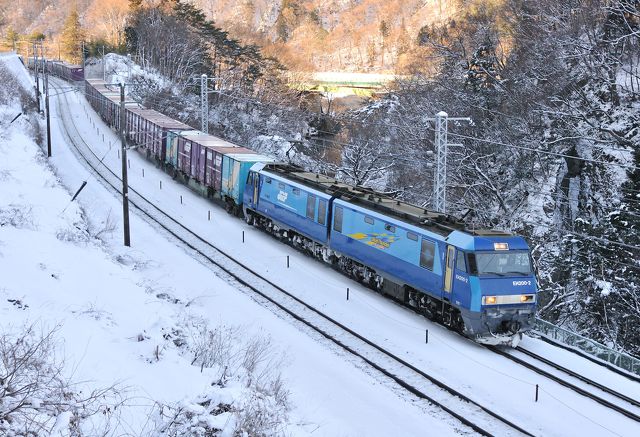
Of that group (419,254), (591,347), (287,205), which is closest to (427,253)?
(419,254)

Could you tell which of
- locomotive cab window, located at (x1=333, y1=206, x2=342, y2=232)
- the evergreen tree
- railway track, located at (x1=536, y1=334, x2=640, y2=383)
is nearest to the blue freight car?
locomotive cab window, located at (x1=333, y1=206, x2=342, y2=232)

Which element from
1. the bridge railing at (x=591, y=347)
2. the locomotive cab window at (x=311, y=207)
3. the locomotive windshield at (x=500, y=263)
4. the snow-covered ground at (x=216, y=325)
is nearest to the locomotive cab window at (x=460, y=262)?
the locomotive windshield at (x=500, y=263)

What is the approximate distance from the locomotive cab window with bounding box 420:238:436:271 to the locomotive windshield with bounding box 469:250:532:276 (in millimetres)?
1506

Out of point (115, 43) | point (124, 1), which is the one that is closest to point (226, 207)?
point (115, 43)

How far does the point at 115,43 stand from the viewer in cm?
10494

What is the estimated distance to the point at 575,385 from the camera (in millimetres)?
14531

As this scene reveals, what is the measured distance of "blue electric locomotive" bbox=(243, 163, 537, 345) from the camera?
16.4 m

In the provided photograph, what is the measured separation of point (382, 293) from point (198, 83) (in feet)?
203

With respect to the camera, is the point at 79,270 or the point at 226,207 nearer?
the point at 79,270

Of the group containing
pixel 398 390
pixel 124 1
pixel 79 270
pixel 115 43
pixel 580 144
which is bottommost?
pixel 398 390

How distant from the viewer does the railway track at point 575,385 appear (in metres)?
13.5

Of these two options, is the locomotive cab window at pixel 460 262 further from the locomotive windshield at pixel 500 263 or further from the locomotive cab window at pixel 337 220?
the locomotive cab window at pixel 337 220

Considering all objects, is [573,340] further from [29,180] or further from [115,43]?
[115,43]

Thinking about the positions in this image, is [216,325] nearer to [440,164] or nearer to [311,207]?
[311,207]
